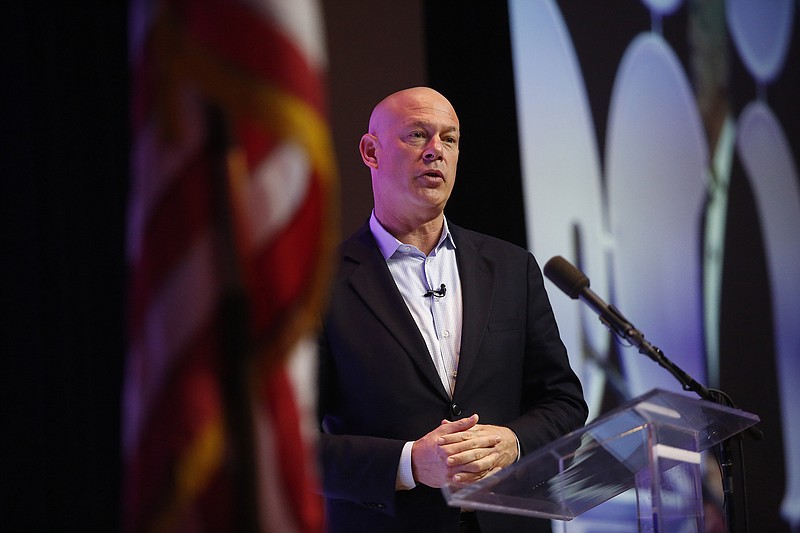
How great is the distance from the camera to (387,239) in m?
3.04

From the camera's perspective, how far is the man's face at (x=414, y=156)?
3027 millimetres

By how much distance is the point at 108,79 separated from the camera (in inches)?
126

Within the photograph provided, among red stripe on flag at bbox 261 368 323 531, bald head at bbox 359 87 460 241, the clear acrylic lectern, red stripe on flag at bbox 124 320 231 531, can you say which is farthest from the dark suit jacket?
red stripe on flag at bbox 124 320 231 531

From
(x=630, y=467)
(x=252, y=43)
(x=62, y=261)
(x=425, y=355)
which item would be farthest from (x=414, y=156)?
A: (x=252, y=43)

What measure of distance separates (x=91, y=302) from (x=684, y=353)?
3043mm

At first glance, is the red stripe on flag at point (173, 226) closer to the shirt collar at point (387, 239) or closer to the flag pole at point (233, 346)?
the flag pole at point (233, 346)

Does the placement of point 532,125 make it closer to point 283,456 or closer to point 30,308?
point 30,308

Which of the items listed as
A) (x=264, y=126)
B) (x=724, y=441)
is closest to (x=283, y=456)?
(x=264, y=126)

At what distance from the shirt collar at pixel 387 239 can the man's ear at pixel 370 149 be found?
8.4 inches

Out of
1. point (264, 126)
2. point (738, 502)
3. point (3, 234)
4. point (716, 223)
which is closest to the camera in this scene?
point (264, 126)

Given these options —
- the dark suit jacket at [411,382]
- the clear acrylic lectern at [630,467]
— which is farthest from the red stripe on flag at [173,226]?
the dark suit jacket at [411,382]

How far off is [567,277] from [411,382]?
0.54 meters

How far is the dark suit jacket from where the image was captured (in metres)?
2.62

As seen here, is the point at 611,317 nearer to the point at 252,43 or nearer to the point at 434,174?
the point at 434,174
